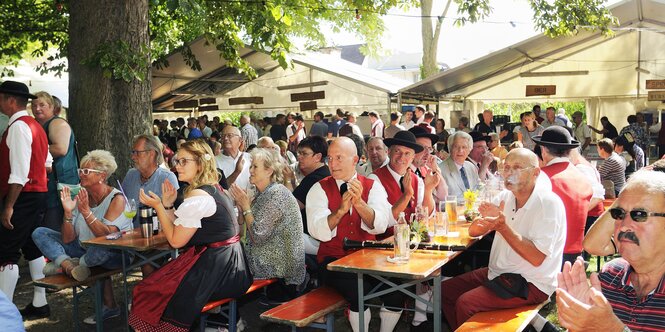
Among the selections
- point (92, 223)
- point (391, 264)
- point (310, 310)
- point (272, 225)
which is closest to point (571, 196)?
point (391, 264)

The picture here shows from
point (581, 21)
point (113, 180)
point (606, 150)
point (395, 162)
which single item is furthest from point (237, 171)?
point (581, 21)

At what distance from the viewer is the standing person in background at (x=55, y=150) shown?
18.6 ft

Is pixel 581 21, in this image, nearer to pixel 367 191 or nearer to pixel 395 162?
pixel 395 162

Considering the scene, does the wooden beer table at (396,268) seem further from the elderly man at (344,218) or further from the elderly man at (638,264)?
the elderly man at (638,264)

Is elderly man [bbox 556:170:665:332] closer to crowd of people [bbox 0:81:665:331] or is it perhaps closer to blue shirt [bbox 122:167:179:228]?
crowd of people [bbox 0:81:665:331]

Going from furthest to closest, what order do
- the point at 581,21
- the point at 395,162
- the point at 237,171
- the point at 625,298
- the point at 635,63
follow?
1. the point at 635,63
2. the point at 581,21
3. the point at 237,171
4. the point at 395,162
5. the point at 625,298

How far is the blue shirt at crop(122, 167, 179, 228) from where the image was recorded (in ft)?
17.3

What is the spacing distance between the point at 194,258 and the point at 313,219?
33.1 inches

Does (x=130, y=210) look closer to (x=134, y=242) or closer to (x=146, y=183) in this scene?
(x=146, y=183)

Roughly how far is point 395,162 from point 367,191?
65 centimetres

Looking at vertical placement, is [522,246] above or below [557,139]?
below

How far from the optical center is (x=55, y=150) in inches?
224

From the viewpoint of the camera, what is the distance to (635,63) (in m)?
15.5

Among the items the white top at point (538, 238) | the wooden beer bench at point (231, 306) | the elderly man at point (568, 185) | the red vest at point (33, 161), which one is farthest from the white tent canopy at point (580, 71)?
the white top at point (538, 238)
